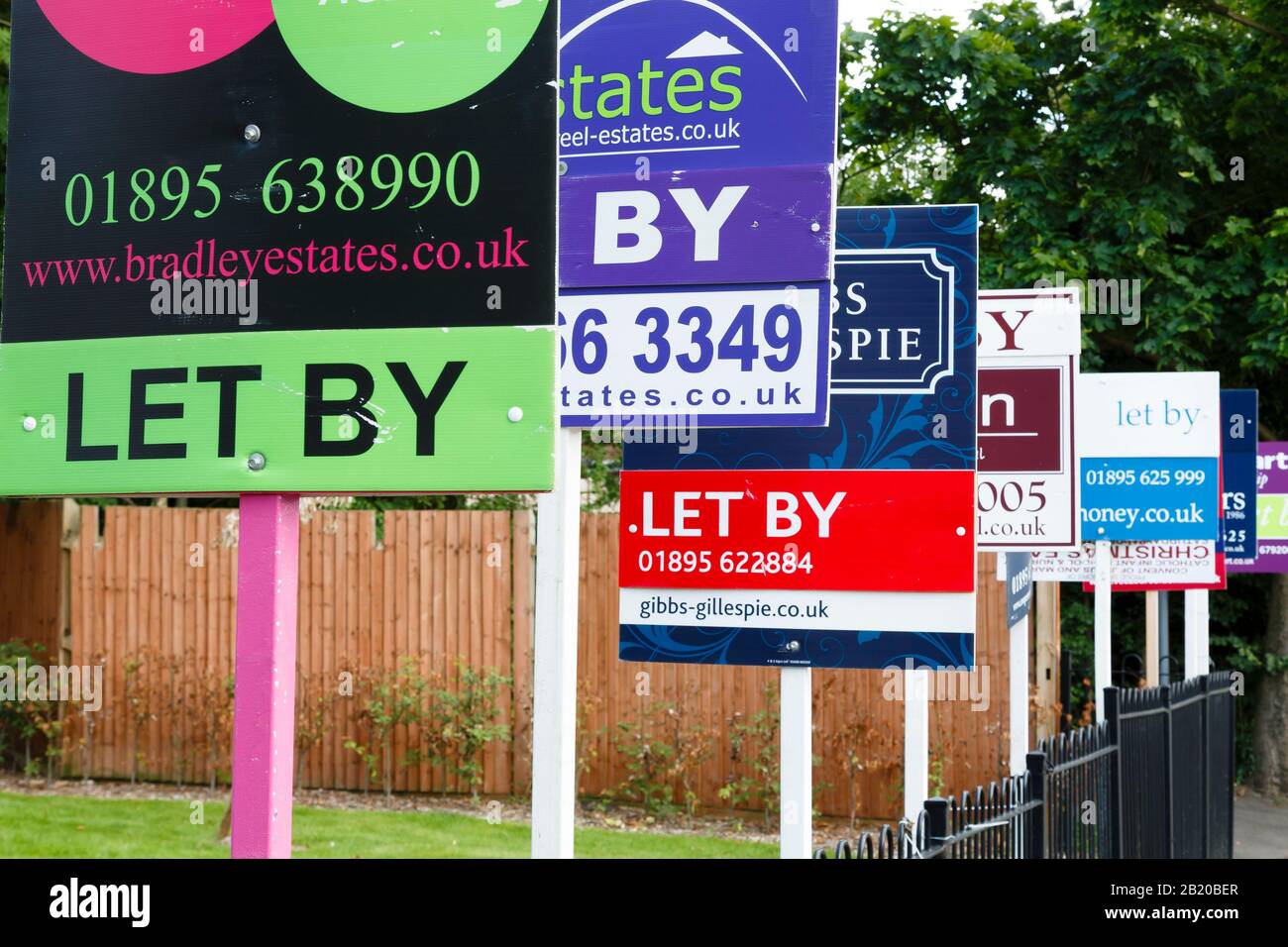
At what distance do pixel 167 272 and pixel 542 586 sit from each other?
139 centimetres

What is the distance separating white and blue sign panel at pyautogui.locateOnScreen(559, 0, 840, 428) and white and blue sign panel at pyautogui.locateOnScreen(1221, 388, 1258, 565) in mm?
9550

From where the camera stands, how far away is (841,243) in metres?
5.33

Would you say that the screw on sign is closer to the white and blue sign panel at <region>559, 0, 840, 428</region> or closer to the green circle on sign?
the green circle on sign

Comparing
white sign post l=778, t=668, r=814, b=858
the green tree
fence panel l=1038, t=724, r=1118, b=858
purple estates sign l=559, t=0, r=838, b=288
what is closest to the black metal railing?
fence panel l=1038, t=724, r=1118, b=858

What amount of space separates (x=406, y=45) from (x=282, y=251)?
458 millimetres

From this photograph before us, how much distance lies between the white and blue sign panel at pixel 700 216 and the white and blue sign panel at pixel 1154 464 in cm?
594

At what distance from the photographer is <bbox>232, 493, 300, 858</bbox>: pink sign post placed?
8.41ft

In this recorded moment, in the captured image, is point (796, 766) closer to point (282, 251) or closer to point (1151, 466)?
point (282, 251)

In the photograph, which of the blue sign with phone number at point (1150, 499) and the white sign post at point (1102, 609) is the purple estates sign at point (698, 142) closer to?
the white sign post at point (1102, 609)

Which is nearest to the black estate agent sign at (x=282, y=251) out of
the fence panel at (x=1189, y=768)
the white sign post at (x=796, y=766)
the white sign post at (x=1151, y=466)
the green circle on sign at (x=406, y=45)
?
the green circle on sign at (x=406, y=45)

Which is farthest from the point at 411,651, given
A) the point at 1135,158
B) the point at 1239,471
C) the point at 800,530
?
the point at 1135,158
